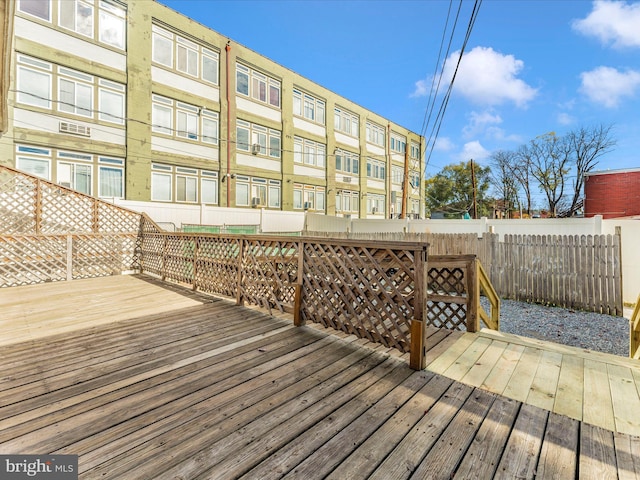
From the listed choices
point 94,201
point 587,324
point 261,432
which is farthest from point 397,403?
point 94,201

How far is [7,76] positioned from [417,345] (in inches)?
178

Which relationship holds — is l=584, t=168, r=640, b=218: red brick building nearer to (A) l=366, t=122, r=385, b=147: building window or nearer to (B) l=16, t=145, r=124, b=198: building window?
(A) l=366, t=122, r=385, b=147: building window

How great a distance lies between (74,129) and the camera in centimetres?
1093

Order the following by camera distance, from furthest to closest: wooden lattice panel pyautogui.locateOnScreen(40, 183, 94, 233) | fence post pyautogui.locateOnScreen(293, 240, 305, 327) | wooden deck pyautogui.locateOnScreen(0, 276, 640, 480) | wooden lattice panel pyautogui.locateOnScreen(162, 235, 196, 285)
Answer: wooden lattice panel pyautogui.locateOnScreen(40, 183, 94, 233) → wooden lattice panel pyautogui.locateOnScreen(162, 235, 196, 285) → fence post pyautogui.locateOnScreen(293, 240, 305, 327) → wooden deck pyautogui.locateOnScreen(0, 276, 640, 480)

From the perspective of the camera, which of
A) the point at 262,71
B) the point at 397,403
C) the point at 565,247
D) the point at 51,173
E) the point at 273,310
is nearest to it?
the point at 397,403

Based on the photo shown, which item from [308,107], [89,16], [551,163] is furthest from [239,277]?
[551,163]

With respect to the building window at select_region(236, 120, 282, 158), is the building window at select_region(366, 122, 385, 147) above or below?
above

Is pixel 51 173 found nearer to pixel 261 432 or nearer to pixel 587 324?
pixel 261 432

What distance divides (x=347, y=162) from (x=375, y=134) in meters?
4.57

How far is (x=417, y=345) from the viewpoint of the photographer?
9.47ft

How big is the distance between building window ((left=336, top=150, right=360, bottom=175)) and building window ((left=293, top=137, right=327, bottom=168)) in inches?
60.8

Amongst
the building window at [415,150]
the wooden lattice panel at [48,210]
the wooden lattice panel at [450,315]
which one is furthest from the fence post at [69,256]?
the building window at [415,150]

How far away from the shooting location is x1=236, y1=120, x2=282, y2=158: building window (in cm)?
1611

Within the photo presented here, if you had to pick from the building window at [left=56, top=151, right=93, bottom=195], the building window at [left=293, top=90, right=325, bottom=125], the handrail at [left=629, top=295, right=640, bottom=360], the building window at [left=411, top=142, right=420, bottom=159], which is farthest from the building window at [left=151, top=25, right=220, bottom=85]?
the building window at [left=411, top=142, right=420, bottom=159]
